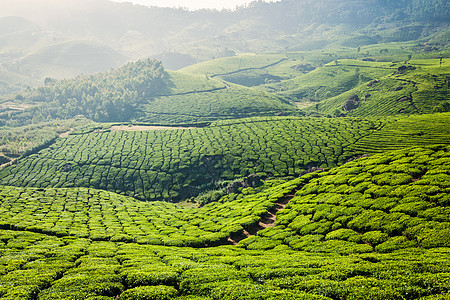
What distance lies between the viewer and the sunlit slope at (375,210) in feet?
97.1

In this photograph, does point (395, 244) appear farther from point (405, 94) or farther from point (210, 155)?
point (405, 94)

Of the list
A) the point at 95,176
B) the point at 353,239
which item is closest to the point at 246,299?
the point at 353,239

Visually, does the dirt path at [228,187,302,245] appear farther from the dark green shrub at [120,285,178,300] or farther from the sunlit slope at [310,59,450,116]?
the sunlit slope at [310,59,450,116]

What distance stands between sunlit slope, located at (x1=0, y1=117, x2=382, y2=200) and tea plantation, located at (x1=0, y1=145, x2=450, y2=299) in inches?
1087

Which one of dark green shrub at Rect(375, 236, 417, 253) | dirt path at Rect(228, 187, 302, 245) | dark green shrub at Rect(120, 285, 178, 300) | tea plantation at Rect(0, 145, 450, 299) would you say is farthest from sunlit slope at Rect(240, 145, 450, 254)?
dark green shrub at Rect(120, 285, 178, 300)

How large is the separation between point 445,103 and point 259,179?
133 m

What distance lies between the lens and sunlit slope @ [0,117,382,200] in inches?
3469

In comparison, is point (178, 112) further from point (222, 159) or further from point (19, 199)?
point (19, 199)

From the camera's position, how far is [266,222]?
4678 cm

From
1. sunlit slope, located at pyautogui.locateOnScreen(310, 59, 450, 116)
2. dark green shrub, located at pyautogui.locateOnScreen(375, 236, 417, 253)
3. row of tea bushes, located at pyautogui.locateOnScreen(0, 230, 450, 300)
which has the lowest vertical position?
dark green shrub, located at pyautogui.locateOnScreen(375, 236, 417, 253)

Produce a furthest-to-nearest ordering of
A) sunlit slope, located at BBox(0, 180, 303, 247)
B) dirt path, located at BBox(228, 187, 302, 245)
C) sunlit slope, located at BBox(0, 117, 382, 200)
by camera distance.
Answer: sunlit slope, located at BBox(0, 117, 382, 200) < sunlit slope, located at BBox(0, 180, 303, 247) < dirt path, located at BBox(228, 187, 302, 245)

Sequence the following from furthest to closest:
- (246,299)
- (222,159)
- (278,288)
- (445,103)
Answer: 1. (445,103)
2. (222,159)
3. (278,288)
4. (246,299)

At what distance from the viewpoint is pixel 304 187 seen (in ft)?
180

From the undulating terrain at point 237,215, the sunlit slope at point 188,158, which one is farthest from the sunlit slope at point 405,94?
the sunlit slope at point 188,158
